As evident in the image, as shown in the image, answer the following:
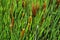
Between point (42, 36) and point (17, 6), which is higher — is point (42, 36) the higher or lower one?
the lower one

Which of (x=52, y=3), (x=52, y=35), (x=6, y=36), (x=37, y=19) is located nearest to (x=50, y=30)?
(x=52, y=35)

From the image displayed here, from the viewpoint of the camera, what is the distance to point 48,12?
1.45 meters

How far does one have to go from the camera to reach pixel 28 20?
1.22 m

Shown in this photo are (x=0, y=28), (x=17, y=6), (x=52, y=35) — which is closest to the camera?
(x=0, y=28)

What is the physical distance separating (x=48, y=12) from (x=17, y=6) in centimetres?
27

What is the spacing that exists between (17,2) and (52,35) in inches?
16.4

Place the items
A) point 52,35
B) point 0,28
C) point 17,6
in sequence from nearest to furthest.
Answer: point 0,28 < point 52,35 < point 17,6

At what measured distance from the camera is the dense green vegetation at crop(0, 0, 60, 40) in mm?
1222

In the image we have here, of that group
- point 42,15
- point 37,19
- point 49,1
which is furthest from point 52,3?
point 37,19

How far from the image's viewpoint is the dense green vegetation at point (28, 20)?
1222 millimetres

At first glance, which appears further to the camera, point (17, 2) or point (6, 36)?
point (17, 2)

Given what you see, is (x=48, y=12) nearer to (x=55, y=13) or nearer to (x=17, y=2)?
(x=55, y=13)

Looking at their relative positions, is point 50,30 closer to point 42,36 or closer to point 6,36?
point 42,36

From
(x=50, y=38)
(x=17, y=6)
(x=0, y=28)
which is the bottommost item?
(x=50, y=38)
